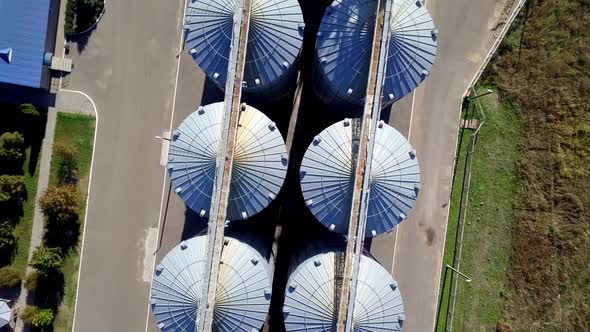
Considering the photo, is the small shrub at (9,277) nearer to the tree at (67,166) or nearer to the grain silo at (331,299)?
the tree at (67,166)

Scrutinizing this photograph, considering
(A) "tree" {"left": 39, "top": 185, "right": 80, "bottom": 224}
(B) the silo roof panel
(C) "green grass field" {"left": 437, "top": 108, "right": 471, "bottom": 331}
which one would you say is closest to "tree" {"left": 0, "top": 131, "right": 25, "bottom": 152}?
(A) "tree" {"left": 39, "top": 185, "right": 80, "bottom": 224}

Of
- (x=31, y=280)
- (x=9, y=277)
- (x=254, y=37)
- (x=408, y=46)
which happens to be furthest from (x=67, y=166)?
(x=408, y=46)

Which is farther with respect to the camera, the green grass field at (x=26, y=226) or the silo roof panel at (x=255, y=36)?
the green grass field at (x=26, y=226)

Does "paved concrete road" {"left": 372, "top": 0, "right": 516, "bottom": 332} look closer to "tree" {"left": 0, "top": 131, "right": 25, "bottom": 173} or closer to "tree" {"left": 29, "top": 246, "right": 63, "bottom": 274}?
"tree" {"left": 29, "top": 246, "right": 63, "bottom": 274}

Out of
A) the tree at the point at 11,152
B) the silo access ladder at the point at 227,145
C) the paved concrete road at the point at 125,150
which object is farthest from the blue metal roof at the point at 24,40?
the silo access ladder at the point at 227,145

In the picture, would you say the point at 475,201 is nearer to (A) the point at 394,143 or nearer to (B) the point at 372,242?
(B) the point at 372,242
